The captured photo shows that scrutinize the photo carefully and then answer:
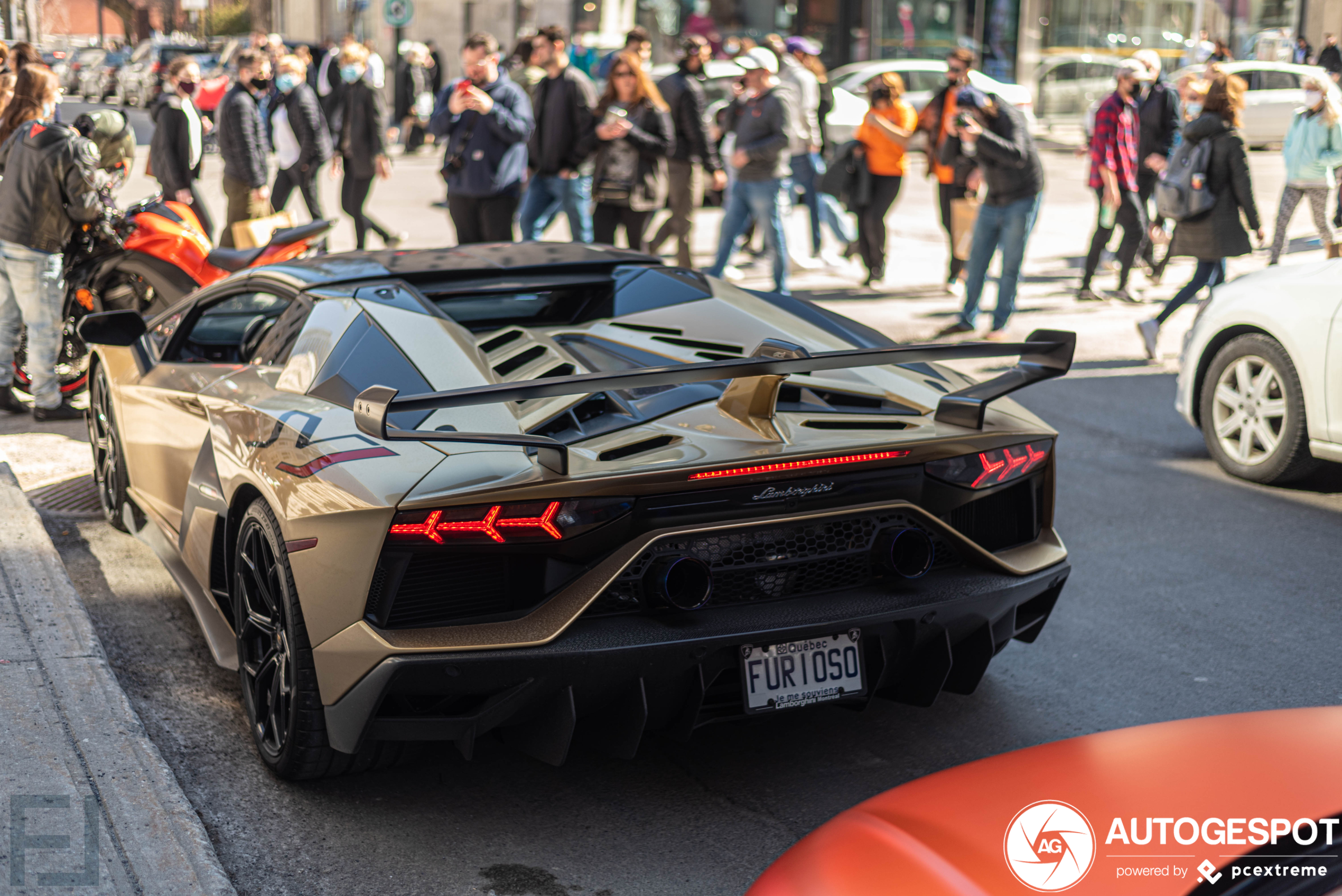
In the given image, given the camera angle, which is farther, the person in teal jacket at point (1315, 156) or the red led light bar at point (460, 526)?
the person in teal jacket at point (1315, 156)

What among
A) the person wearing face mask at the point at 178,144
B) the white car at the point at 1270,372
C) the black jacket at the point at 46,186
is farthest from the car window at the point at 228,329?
the person wearing face mask at the point at 178,144

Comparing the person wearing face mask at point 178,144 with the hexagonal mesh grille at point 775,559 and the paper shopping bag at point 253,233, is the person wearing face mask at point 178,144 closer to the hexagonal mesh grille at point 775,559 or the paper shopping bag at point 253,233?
the paper shopping bag at point 253,233

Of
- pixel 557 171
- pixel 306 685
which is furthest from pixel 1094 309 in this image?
pixel 306 685

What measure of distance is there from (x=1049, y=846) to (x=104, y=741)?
98.1 inches

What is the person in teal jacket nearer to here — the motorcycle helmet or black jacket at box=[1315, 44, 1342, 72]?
the motorcycle helmet

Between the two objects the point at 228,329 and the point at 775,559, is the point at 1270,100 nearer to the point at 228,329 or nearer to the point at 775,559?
the point at 228,329

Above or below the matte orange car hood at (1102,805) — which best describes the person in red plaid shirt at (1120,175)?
above

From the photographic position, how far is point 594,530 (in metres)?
3.17

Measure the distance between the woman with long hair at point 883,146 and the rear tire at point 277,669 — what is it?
875 centimetres

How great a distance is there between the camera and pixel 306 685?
3354 mm

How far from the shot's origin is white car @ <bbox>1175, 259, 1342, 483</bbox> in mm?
6141

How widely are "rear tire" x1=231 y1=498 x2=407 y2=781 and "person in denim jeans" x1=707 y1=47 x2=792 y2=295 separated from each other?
749 cm

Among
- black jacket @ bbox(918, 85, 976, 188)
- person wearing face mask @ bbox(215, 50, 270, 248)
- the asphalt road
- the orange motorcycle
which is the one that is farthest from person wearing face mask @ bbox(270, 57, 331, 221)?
the asphalt road

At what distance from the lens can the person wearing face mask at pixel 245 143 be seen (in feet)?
34.8
